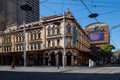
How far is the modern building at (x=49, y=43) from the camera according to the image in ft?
→ 213

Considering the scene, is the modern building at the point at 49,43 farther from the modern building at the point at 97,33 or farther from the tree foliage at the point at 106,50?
the tree foliage at the point at 106,50

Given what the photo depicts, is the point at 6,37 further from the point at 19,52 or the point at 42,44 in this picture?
the point at 42,44

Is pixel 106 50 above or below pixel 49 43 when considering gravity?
below

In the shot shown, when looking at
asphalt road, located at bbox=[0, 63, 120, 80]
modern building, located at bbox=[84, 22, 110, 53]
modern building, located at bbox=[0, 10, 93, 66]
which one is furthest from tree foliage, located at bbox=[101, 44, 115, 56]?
asphalt road, located at bbox=[0, 63, 120, 80]

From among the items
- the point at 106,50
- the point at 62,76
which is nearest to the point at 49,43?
the point at 62,76

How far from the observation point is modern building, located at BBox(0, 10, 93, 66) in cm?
6494

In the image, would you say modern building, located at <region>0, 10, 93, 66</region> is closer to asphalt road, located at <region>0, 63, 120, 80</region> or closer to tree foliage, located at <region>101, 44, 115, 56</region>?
asphalt road, located at <region>0, 63, 120, 80</region>

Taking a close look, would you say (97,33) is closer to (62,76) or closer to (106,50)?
(106,50)

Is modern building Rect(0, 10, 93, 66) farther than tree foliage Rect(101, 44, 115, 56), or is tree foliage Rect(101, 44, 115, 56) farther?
tree foliage Rect(101, 44, 115, 56)

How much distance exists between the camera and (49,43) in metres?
68.1

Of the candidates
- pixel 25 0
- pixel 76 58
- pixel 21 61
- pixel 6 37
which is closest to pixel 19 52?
pixel 21 61

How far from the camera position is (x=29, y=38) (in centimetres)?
7375

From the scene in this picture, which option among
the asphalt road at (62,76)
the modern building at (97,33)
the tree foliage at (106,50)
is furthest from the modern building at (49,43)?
the tree foliage at (106,50)

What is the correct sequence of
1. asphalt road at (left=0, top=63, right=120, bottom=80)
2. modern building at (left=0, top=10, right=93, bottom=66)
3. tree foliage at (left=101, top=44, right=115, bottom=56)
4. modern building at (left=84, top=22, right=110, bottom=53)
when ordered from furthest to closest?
1. tree foliage at (left=101, top=44, right=115, bottom=56)
2. modern building at (left=84, top=22, right=110, bottom=53)
3. modern building at (left=0, top=10, right=93, bottom=66)
4. asphalt road at (left=0, top=63, right=120, bottom=80)
